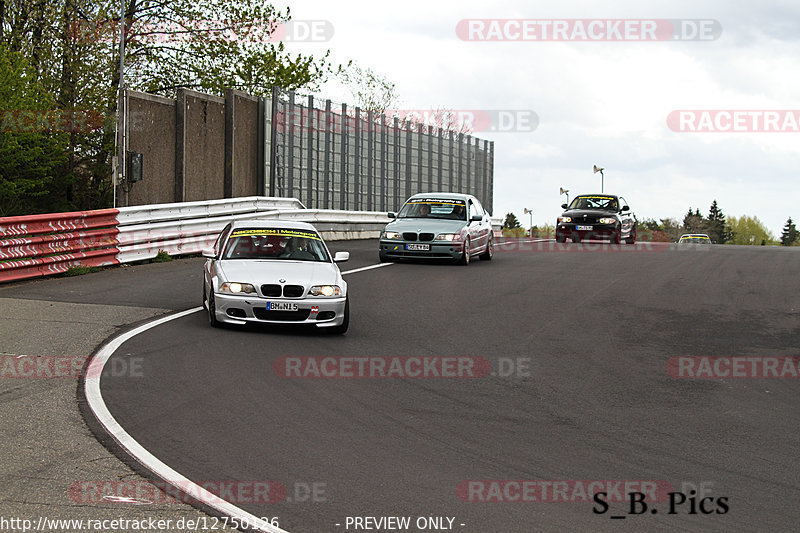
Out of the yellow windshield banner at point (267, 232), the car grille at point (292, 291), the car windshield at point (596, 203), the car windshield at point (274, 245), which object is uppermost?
the car windshield at point (596, 203)

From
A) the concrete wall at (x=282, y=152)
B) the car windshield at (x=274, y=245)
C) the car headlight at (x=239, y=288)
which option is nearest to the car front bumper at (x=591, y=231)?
the concrete wall at (x=282, y=152)

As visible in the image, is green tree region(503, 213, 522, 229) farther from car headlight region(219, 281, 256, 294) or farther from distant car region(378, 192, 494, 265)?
car headlight region(219, 281, 256, 294)

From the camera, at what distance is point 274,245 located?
12.5 meters

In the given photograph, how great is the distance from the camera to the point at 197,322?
38.4 feet

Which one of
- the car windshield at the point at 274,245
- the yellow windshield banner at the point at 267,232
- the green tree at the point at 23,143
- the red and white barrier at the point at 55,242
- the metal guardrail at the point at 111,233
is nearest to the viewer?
the car windshield at the point at 274,245

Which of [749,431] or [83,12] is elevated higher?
[83,12]

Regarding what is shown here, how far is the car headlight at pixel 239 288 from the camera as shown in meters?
11.0

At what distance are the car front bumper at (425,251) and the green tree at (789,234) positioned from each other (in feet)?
516

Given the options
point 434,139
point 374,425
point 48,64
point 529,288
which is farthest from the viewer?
point 434,139

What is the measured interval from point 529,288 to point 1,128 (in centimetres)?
1571

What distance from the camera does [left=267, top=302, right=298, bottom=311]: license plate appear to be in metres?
11.0

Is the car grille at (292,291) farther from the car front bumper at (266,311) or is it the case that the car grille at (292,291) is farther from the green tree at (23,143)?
the green tree at (23,143)

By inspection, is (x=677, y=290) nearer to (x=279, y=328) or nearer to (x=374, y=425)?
(x=279, y=328)

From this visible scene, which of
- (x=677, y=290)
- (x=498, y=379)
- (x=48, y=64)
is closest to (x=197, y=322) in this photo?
(x=498, y=379)
